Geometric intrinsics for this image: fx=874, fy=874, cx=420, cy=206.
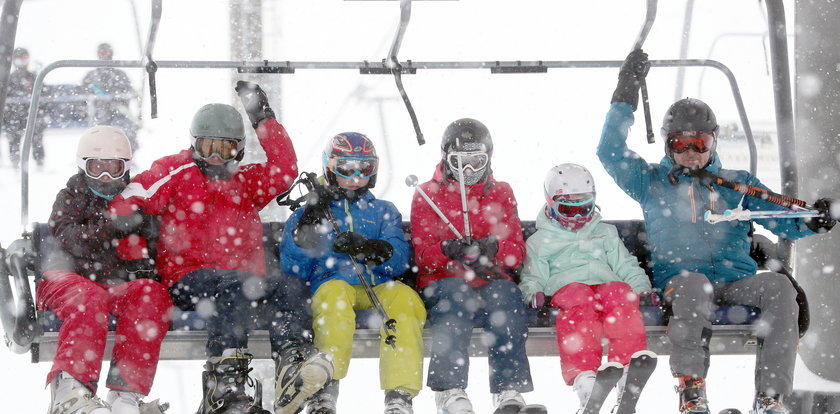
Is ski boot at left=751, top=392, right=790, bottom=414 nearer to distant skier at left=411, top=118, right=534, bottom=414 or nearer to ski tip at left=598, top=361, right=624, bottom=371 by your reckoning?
ski tip at left=598, top=361, right=624, bottom=371

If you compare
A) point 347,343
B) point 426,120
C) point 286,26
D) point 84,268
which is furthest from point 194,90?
point 347,343

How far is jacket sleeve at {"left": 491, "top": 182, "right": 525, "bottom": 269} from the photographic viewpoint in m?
4.20

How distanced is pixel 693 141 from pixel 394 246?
1631mm

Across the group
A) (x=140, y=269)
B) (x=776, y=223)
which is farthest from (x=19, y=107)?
(x=776, y=223)

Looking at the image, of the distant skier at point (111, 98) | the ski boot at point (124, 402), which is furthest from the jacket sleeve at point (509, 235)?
the distant skier at point (111, 98)

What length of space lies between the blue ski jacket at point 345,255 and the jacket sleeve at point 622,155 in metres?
1.10

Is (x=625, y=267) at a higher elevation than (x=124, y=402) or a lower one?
higher

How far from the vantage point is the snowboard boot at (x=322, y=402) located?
3.55 meters

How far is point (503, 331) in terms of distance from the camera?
12.3ft

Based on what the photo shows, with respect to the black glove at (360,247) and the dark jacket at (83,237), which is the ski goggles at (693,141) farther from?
the dark jacket at (83,237)

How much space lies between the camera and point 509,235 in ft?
14.5

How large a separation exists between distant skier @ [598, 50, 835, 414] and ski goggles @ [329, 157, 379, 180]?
46.2 inches

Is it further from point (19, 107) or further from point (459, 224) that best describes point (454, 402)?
point (19, 107)

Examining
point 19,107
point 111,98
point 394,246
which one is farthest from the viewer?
point 19,107
